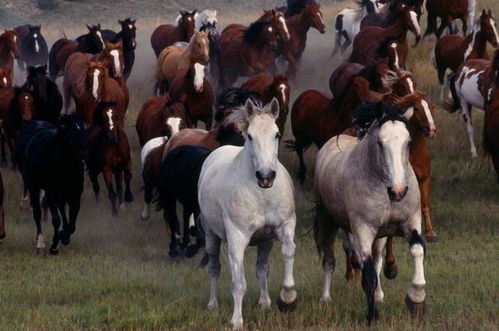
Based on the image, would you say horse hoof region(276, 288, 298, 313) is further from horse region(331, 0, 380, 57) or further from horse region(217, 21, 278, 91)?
horse region(331, 0, 380, 57)

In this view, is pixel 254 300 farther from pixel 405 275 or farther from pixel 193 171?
pixel 193 171

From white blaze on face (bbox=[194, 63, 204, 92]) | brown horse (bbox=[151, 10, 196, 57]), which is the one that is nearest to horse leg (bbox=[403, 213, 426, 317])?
white blaze on face (bbox=[194, 63, 204, 92])

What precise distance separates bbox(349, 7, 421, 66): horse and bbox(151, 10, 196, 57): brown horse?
5.61 metres

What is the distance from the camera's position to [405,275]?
12.5m

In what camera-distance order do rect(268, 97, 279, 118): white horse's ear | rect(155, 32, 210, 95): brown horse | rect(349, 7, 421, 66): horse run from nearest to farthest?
rect(268, 97, 279, 118): white horse's ear → rect(155, 32, 210, 95): brown horse → rect(349, 7, 421, 66): horse

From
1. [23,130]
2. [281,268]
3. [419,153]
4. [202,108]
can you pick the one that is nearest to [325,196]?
[281,268]

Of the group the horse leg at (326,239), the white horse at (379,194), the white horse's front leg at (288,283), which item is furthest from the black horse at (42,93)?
the white horse's front leg at (288,283)

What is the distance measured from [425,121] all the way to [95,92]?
Answer: 30.8 feet

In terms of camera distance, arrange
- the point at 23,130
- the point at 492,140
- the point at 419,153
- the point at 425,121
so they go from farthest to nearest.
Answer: the point at 23,130 → the point at 492,140 → the point at 419,153 → the point at 425,121

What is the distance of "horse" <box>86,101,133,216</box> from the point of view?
752 inches

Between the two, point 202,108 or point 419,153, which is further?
point 202,108

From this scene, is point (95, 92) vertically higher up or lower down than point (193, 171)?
lower down

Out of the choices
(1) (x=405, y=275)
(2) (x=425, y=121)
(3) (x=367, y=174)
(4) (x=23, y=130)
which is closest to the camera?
(3) (x=367, y=174)

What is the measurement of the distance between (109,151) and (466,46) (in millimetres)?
8191
